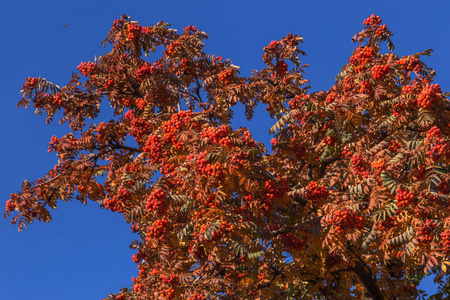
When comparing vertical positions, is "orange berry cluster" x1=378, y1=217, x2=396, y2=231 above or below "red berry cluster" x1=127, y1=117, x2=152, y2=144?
below

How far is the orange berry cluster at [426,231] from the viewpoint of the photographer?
720 centimetres

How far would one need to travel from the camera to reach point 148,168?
9.78 metres

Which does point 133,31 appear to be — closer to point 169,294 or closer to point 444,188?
point 169,294

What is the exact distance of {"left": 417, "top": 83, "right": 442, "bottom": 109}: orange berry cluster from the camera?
8008mm

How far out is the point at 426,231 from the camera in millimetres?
7234

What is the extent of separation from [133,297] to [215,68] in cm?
658

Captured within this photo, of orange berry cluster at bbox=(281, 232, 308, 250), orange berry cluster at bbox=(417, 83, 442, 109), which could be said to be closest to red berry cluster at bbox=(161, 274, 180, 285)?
orange berry cluster at bbox=(281, 232, 308, 250)

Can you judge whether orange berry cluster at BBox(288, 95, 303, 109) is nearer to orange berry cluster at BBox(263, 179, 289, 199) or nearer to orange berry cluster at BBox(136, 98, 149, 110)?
orange berry cluster at BBox(263, 179, 289, 199)

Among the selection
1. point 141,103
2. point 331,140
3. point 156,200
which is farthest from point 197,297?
point 141,103

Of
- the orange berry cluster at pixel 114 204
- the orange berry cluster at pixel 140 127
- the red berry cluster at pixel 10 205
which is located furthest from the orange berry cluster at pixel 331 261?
the red berry cluster at pixel 10 205

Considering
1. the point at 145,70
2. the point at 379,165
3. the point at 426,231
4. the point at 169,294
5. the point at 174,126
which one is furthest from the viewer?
the point at 145,70

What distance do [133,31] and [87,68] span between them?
5.71 ft

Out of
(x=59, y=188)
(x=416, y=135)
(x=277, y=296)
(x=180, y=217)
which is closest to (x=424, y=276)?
(x=277, y=296)

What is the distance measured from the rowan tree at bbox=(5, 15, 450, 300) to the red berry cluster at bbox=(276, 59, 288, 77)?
0.03 metres
